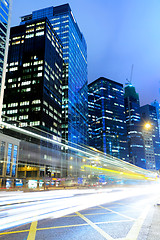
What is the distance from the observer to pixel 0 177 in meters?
12.0

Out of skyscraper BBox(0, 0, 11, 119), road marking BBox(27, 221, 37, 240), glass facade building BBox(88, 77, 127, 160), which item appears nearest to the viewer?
road marking BBox(27, 221, 37, 240)

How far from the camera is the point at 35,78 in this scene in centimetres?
10144

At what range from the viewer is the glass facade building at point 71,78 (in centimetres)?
11116

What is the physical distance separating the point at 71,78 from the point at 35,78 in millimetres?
25918

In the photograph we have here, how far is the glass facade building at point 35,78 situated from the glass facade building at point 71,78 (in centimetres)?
411

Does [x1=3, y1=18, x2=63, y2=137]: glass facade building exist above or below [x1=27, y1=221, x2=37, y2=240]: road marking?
above

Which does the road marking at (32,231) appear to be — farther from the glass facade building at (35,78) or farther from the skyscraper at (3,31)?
the glass facade building at (35,78)

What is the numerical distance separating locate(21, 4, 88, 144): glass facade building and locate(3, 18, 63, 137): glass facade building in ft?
13.5

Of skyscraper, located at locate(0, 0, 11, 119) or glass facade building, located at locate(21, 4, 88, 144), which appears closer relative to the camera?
skyscraper, located at locate(0, 0, 11, 119)

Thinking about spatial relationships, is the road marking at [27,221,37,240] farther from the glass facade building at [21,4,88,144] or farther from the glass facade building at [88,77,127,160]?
the glass facade building at [88,77,127,160]

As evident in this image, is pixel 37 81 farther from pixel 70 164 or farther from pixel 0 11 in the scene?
pixel 70 164

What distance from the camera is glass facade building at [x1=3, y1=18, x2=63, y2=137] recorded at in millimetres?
96812

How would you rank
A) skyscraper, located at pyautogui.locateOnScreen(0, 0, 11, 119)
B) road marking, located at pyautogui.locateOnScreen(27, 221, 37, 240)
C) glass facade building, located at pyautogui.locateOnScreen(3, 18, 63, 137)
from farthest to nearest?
glass facade building, located at pyautogui.locateOnScreen(3, 18, 63, 137), skyscraper, located at pyautogui.locateOnScreen(0, 0, 11, 119), road marking, located at pyautogui.locateOnScreen(27, 221, 37, 240)

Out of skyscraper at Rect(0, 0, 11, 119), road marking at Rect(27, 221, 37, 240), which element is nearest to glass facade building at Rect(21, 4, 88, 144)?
skyscraper at Rect(0, 0, 11, 119)
